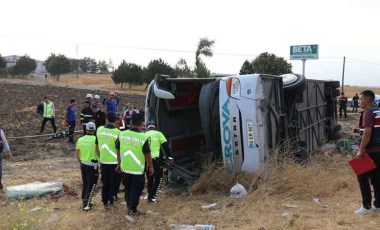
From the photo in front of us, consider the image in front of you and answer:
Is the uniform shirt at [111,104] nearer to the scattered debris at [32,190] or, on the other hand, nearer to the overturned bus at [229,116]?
the overturned bus at [229,116]

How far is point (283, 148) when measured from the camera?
7.97m

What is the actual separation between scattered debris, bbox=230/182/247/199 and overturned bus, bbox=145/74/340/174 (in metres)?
0.38

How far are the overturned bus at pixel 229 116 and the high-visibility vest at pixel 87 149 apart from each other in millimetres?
1080

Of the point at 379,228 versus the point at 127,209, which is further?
the point at 127,209

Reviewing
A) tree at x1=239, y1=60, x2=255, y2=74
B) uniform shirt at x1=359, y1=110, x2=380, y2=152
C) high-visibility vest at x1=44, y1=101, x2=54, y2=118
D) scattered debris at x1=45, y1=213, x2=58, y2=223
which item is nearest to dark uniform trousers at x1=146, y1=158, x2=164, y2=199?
scattered debris at x1=45, y1=213, x2=58, y2=223

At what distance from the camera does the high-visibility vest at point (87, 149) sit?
7.12m

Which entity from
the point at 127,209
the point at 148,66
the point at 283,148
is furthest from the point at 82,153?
the point at 148,66

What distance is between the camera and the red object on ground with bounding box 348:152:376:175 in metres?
5.96

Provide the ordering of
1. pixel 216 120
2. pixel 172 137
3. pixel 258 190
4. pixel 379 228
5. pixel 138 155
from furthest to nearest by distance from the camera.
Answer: pixel 172 137 → pixel 216 120 → pixel 258 190 → pixel 138 155 → pixel 379 228

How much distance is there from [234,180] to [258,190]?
0.55 meters

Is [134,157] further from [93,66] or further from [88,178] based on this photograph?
[93,66]

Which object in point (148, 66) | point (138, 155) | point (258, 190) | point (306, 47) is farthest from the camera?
point (148, 66)

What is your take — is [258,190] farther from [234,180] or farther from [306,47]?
[306,47]

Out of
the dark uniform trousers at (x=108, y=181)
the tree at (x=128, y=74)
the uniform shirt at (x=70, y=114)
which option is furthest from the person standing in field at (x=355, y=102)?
the tree at (x=128, y=74)
